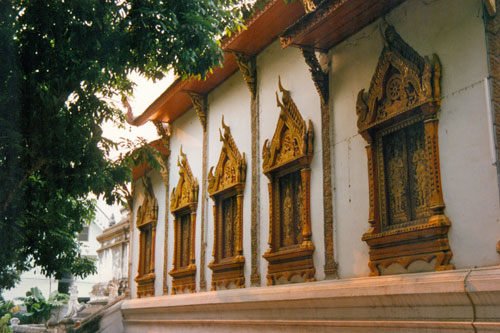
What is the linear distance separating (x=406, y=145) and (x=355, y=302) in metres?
1.81

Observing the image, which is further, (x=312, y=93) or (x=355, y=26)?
(x=312, y=93)

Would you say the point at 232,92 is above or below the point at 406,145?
above

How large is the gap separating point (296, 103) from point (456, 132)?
10.1 ft

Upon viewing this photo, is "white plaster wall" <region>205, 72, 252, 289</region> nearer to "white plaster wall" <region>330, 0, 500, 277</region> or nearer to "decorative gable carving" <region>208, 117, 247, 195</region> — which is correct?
"decorative gable carving" <region>208, 117, 247, 195</region>

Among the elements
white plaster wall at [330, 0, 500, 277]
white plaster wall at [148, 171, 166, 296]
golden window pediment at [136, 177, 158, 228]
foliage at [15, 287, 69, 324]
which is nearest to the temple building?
white plaster wall at [330, 0, 500, 277]

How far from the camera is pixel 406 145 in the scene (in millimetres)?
6879

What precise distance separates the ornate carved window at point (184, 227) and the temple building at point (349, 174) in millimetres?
61

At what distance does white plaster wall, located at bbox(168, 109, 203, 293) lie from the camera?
1184 cm

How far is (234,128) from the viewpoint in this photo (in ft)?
35.0

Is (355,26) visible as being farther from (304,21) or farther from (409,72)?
(409,72)

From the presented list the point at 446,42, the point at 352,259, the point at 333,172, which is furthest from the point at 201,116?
the point at 446,42

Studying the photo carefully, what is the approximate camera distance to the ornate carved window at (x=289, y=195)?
328 inches

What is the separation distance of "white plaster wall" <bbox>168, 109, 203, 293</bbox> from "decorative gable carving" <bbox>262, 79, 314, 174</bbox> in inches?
114

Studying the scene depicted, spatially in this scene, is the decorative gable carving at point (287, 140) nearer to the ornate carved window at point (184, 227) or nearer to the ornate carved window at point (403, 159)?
the ornate carved window at point (403, 159)
